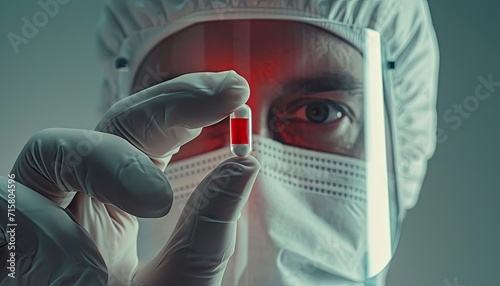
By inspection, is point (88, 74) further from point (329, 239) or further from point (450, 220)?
point (450, 220)

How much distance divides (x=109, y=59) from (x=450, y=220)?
2.30ft

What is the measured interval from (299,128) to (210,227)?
206mm

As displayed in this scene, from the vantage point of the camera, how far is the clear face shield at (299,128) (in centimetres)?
77

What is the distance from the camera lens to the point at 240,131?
717 mm

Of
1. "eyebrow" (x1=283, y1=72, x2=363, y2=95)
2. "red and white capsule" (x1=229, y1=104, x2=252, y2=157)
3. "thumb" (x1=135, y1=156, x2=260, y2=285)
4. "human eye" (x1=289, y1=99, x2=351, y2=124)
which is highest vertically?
"eyebrow" (x1=283, y1=72, x2=363, y2=95)

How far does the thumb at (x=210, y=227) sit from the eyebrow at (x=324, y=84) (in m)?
0.14

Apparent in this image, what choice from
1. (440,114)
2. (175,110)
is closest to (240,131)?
(175,110)

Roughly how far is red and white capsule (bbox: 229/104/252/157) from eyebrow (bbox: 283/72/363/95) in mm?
94

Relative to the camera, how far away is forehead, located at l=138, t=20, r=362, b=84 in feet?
2.53

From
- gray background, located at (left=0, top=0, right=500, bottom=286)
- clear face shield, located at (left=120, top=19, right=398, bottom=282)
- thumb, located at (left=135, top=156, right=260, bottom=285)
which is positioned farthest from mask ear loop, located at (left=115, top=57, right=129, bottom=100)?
thumb, located at (left=135, top=156, right=260, bottom=285)

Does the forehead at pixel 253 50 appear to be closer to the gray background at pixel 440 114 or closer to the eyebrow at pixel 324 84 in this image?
the eyebrow at pixel 324 84

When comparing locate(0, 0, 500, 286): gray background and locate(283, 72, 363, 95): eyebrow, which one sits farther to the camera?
locate(0, 0, 500, 286): gray background

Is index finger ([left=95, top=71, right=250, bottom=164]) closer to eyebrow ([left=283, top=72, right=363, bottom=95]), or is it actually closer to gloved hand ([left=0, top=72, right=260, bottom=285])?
gloved hand ([left=0, top=72, right=260, bottom=285])

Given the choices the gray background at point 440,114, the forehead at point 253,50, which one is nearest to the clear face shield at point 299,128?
the forehead at point 253,50
